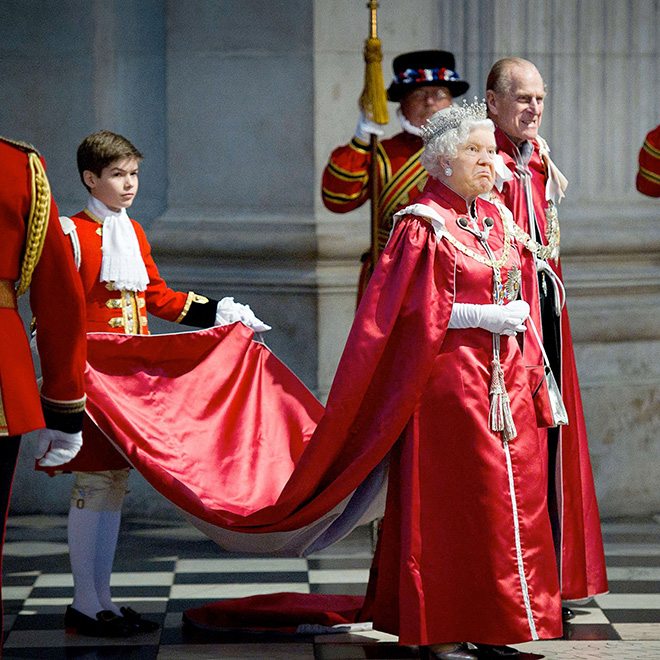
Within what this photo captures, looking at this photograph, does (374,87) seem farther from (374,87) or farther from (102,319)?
(102,319)

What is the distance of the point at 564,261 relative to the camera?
21.6 feet

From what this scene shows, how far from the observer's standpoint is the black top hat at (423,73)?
17.8 feet

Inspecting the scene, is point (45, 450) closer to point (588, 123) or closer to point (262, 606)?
point (262, 606)

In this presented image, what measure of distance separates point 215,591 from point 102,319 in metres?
1.12

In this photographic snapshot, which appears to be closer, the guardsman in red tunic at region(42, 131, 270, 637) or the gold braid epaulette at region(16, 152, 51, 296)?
the gold braid epaulette at region(16, 152, 51, 296)

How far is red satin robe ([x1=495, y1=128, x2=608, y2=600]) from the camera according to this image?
186 inches

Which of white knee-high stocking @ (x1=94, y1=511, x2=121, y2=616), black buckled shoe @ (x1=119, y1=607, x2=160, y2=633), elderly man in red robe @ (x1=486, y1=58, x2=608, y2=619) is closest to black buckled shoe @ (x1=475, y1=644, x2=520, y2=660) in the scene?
elderly man in red robe @ (x1=486, y1=58, x2=608, y2=619)

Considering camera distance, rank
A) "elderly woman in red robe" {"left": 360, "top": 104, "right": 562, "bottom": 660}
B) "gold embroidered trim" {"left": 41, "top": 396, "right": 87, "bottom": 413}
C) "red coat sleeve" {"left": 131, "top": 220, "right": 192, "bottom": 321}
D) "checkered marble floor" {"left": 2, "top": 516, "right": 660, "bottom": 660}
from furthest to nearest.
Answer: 1. "red coat sleeve" {"left": 131, "top": 220, "right": 192, "bottom": 321}
2. "checkered marble floor" {"left": 2, "top": 516, "right": 660, "bottom": 660}
3. "elderly woman in red robe" {"left": 360, "top": 104, "right": 562, "bottom": 660}
4. "gold embroidered trim" {"left": 41, "top": 396, "right": 87, "bottom": 413}

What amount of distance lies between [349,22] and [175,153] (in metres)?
0.98

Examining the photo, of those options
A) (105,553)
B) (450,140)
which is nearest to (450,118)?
(450,140)

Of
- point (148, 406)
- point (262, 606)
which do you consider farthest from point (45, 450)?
point (262, 606)

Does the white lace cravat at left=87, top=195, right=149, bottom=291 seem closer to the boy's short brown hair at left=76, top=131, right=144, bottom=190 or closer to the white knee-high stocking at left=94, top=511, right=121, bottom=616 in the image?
the boy's short brown hair at left=76, top=131, right=144, bottom=190

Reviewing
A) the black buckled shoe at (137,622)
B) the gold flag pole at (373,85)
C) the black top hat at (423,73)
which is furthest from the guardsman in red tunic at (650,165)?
the black buckled shoe at (137,622)

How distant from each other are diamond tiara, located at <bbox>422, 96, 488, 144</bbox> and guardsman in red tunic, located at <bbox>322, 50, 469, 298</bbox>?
116 cm
